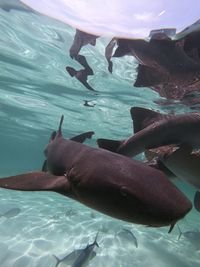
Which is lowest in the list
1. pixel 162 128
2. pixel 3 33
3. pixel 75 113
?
pixel 75 113

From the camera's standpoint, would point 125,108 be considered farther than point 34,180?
Yes

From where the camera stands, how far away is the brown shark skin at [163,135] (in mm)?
4375

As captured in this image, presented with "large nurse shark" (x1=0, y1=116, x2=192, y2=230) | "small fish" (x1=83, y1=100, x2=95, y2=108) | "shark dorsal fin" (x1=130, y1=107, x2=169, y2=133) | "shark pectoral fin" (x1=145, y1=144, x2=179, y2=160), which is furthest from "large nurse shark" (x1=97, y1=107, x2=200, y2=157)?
"small fish" (x1=83, y1=100, x2=95, y2=108)

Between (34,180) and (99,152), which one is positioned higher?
(99,152)

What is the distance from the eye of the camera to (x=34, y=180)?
289 cm

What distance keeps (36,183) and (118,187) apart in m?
0.86

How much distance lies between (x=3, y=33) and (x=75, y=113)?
13.7m

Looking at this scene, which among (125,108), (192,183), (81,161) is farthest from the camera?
→ (125,108)

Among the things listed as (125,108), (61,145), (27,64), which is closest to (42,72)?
(27,64)

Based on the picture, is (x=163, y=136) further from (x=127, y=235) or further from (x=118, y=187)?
(x=127, y=235)

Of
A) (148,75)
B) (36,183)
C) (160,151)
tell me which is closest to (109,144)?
(160,151)

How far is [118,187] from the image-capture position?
2.42 meters

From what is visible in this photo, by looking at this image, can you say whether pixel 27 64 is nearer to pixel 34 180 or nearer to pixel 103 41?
→ pixel 103 41

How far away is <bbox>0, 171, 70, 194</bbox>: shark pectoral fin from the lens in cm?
272
